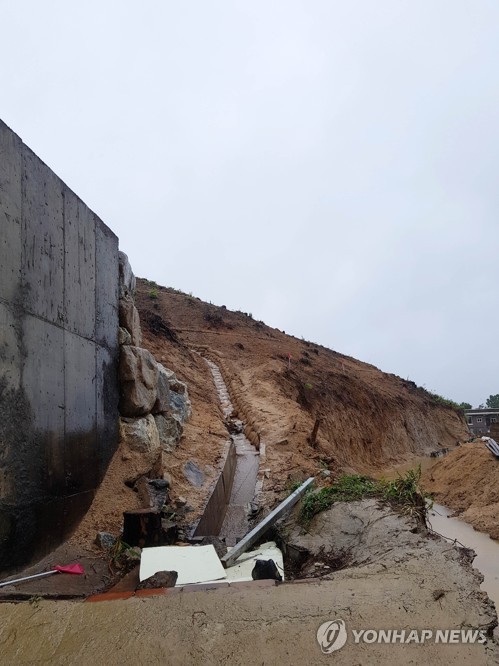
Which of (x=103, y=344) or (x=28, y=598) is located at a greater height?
(x=103, y=344)

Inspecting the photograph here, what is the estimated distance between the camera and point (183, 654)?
2195 millimetres

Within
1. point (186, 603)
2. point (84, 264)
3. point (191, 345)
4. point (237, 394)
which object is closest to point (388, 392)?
point (191, 345)

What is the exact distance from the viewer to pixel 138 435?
620 cm

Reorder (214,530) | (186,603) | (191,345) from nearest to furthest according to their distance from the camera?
(186,603) → (214,530) → (191,345)

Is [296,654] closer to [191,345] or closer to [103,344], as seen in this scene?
[103,344]

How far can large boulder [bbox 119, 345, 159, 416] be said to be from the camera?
6.33 meters

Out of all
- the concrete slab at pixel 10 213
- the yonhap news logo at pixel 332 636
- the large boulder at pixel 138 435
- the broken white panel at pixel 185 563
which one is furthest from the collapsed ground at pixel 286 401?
the yonhap news logo at pixel 332 636

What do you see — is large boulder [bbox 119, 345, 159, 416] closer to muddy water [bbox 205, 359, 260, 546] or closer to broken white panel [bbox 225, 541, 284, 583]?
muddy water [bbox 205, 359, 260, 546]

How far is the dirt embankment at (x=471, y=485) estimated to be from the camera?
11.1 meters

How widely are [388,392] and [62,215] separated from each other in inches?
951

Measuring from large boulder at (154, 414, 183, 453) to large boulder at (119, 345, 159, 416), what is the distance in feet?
1.85

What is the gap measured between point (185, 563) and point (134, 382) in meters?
3.13

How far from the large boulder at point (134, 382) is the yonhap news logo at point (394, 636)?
452 cm

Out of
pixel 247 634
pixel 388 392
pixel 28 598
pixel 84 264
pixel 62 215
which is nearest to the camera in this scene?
pixel 247 634
